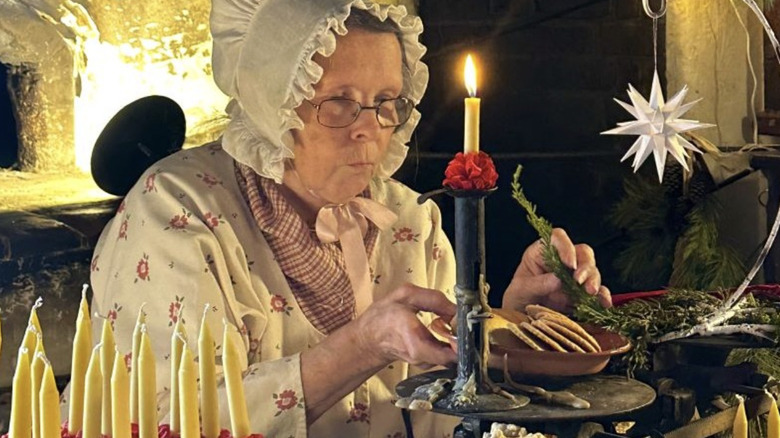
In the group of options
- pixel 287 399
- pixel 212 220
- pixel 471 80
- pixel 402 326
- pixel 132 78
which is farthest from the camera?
pixel 132 78

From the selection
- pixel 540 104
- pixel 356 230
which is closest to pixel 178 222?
pixel 356 230

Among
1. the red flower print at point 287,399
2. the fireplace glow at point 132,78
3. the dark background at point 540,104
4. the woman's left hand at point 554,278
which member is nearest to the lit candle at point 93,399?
the red flower print at point 287,399

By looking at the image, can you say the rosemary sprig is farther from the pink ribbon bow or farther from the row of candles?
the row of candles

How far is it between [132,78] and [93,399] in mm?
1518

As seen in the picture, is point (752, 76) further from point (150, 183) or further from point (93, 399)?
point (93, 399)

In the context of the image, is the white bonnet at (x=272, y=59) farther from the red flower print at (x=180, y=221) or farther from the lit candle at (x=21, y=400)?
the lit candle at (x=21, y=400)

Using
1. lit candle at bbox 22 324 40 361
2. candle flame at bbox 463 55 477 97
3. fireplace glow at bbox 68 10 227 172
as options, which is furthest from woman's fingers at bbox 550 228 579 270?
fireplace glow at bbox 68 10 227 172

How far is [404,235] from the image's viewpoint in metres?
2.12

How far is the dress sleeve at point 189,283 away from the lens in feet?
5.80

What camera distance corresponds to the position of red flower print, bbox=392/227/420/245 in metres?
2.11

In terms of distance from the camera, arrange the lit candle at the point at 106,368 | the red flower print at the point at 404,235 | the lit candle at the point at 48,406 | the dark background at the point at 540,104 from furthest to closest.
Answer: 1. the dark background at the point at 540,104
2. the red flower print at the point at 404,235
3. the lit candle at the point at 106,368
4. the lit candle at the point at 48,406

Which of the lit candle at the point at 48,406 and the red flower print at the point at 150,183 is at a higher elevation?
the red flower print at the point at 150,183

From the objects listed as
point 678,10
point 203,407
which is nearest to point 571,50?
point 678,10

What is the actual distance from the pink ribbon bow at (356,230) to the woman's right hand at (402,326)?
1.05 feet
